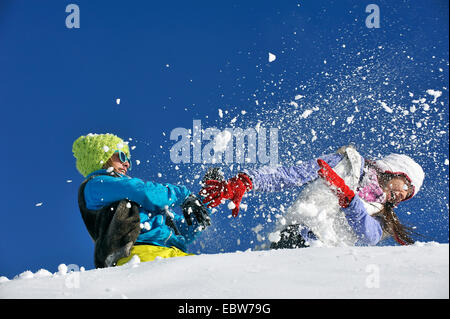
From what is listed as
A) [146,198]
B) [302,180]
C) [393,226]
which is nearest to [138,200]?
[146,198]

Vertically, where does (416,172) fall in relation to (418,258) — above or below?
above

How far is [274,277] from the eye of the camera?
1.84m

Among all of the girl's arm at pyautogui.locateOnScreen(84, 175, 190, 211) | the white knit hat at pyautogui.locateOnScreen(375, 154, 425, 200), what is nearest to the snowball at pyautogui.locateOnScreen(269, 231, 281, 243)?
the girl's arm at pyautogui.locateOnScreen(84, 175, 190, 211)

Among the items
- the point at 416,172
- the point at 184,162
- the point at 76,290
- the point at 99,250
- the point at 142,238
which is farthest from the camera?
the point at 184,162

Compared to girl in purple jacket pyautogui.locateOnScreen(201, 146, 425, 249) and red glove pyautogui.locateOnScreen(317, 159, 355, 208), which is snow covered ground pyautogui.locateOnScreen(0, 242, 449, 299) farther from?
girl in purple jacket pyautogui.locateOnScreen(201, 146, 425, 249)

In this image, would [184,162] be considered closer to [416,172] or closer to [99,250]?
[99,250]

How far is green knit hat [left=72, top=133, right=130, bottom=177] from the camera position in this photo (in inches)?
132

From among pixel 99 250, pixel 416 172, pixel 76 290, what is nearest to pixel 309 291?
pixel 76 290

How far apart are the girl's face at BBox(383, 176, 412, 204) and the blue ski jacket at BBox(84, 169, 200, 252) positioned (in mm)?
1530

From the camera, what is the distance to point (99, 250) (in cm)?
287

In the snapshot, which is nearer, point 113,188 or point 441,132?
point 113,188

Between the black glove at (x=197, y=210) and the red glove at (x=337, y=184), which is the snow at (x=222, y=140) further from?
the red glove at (x=337, y=184)

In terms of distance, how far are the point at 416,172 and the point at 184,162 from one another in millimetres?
1895

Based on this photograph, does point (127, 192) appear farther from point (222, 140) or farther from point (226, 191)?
point (222, 140)
